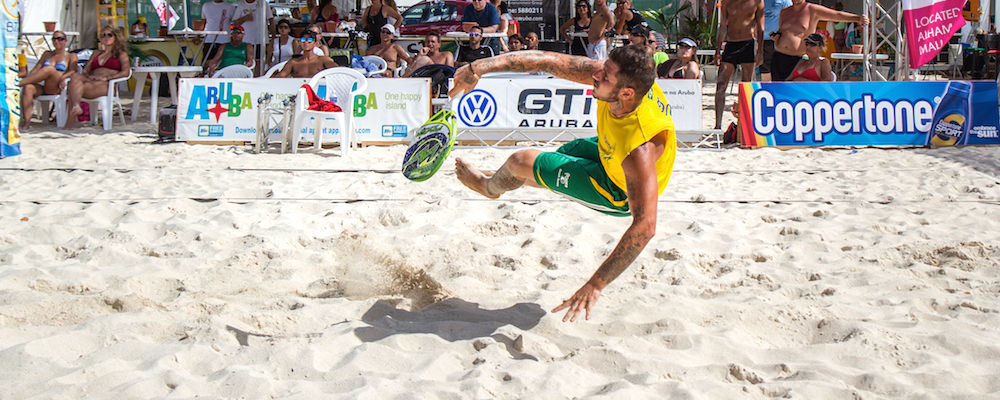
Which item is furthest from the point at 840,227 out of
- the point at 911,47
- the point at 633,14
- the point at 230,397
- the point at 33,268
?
the point at 633,14

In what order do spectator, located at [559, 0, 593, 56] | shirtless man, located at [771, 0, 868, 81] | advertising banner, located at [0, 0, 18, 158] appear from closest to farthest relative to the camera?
1. advertising banner, located at [0, 0, 18, 158]
2. shirtless man, located at [771, 0, 868, 81]
3. spectator, located at [559, 0, 593, 56]

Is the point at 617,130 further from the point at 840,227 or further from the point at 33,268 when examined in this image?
the point at 33,268

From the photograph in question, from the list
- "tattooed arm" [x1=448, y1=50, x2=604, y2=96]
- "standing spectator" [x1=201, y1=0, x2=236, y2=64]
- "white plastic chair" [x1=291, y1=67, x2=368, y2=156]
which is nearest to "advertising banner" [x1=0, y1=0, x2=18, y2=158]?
"white plastic chair" [x1=291, y1=67, x2=368, y2=156]

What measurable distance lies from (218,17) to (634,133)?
1009 cm

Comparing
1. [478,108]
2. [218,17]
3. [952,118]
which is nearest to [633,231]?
[478,108]

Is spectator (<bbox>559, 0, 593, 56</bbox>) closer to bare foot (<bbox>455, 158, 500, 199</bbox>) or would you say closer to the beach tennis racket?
bare foot (<bbox>455, 158, 500, 199</bbox>)

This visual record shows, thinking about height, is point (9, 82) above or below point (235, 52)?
below

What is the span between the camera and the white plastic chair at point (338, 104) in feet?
24.5

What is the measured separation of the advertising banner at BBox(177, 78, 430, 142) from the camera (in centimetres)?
816

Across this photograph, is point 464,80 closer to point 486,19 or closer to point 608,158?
point 608,158

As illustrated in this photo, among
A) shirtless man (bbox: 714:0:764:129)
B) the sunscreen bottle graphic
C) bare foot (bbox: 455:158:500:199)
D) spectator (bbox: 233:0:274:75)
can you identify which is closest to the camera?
bare foot (bbox: 455:158:500:199)

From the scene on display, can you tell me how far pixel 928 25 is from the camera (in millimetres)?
8828

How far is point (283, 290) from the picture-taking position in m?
3.46

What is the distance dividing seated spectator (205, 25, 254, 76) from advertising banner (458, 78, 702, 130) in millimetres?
4283
